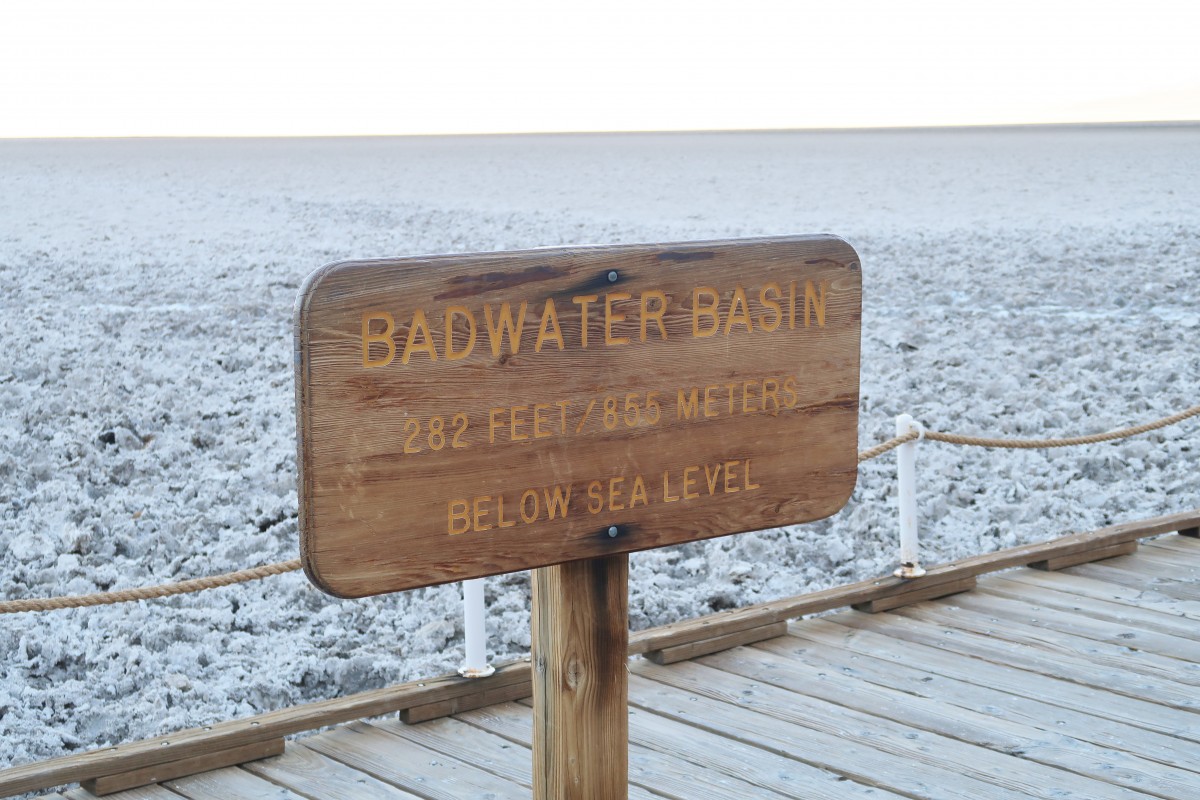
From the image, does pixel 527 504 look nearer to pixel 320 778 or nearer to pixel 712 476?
pixel 712 476

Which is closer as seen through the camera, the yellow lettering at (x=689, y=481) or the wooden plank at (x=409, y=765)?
the yellow lettering at (x=689, y=481)

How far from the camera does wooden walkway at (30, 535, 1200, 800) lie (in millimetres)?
3771

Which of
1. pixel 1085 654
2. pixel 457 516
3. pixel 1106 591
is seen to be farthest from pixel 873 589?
pixel 457 516

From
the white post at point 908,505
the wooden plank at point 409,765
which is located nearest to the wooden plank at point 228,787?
the wooden plank at point 409,765

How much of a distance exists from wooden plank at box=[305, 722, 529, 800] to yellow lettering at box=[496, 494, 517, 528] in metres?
1.46

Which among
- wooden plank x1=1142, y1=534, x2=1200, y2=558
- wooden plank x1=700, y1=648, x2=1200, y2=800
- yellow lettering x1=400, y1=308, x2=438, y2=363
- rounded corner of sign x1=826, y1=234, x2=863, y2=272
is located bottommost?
wooden plank x1=700, y1=648, x2=1200, y2=800

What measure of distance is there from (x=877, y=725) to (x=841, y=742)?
0.18m

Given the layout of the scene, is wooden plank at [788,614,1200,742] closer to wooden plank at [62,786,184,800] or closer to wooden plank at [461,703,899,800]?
wooden plank at [461,703,899,800]

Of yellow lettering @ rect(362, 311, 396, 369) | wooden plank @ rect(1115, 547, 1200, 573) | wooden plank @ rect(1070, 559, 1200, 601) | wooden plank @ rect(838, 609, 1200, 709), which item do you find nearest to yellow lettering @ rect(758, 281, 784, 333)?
yellow lettering @ rect(362, 311, 396, 369)

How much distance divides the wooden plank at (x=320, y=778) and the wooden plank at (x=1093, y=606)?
274cm

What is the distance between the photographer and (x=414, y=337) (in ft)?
7.75

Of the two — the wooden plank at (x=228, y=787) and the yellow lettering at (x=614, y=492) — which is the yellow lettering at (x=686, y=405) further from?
the wooden plank at (x=228, y=787)

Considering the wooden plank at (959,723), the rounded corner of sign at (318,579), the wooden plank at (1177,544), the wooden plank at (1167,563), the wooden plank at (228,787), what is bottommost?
the wooden plank at (228,787)

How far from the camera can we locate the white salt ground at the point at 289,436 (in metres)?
5.63
